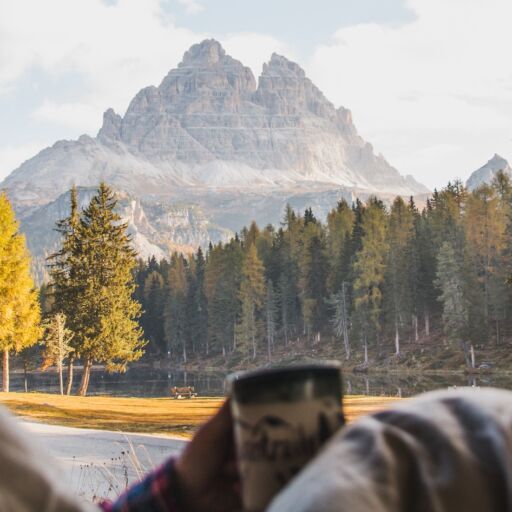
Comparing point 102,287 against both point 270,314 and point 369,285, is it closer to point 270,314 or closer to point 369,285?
point 369,285

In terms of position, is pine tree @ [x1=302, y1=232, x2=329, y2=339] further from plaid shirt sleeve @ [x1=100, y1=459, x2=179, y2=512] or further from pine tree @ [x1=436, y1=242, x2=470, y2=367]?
plaid shirt sleeve @ [x1=100, y1=459, x2=179, y2=512]

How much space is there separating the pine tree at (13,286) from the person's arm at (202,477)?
28.7 meters

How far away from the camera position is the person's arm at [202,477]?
123 centimetres

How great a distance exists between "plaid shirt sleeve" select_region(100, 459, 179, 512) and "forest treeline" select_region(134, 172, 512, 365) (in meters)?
44.6

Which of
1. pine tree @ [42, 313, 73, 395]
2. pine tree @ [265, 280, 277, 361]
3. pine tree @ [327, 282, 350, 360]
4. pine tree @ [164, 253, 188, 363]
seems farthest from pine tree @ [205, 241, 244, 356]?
pine tree @ [42, 313, 73, 395]

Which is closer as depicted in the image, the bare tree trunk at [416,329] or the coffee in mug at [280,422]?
the coffee in mug at [280,422]

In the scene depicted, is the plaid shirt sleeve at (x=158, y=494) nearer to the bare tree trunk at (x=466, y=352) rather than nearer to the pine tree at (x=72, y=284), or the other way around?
the pine tree at (x=72, y=284)

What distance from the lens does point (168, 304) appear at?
269ft

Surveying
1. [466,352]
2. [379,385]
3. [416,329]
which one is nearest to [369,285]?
[416,329]

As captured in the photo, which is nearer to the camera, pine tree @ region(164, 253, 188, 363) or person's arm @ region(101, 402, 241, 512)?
person's arm @ region(101, 402, 241, 512)

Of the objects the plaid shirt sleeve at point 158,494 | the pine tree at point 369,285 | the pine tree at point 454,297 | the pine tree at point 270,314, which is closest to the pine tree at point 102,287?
the pine tree at point 454,297

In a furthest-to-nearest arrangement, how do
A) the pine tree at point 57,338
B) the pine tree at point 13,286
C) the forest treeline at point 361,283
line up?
the forest treeline at point 361,283, the pine tree at point 57,338, the pine tree at point 13,286

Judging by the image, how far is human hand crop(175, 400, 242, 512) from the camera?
1.23 metres

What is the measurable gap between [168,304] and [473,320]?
43.1m
